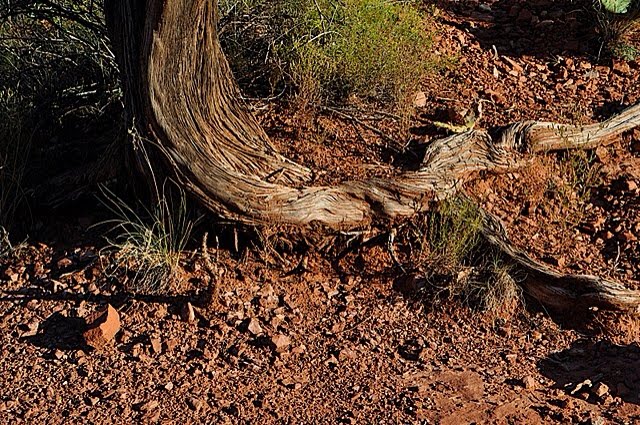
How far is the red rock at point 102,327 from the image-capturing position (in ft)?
14.9

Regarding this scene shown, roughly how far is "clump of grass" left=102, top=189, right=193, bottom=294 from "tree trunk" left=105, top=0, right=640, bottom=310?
19 cm

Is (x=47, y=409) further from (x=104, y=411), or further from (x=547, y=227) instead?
(x=547, y=227)

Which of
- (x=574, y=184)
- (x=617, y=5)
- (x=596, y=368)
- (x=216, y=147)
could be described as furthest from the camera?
(x=617, y=5)

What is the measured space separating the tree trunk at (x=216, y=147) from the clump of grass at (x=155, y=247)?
195mm

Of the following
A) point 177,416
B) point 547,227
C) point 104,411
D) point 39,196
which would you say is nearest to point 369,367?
point 177,416

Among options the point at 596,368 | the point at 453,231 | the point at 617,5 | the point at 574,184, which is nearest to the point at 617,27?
the point at 617,5

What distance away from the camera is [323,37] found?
6.13m

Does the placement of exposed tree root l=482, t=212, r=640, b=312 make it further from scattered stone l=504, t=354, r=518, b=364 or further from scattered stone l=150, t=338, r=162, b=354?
scattered stone l=150, t=338, r=162, b=354

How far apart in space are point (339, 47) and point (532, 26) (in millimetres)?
1825

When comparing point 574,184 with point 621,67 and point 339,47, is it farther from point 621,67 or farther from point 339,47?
point 339,47

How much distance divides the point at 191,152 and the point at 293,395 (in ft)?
4.33

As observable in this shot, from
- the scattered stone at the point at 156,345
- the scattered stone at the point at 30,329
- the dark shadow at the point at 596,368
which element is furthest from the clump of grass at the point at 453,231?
the scattered stone at the point at 30,329

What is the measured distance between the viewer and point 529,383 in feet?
14.0

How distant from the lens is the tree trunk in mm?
4734
